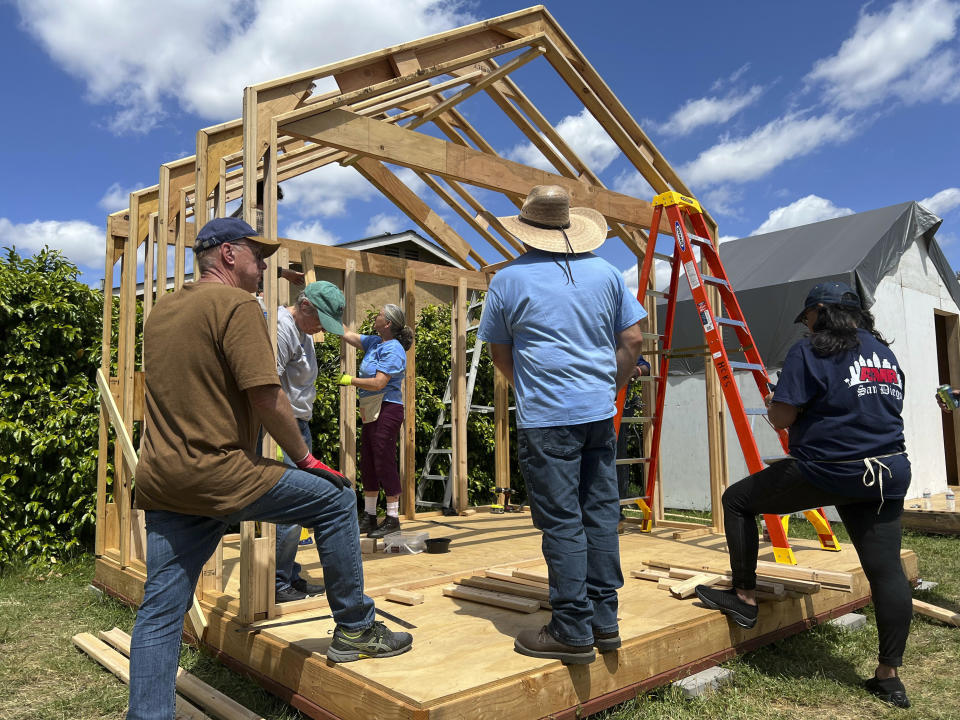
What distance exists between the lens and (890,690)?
2.68 metres

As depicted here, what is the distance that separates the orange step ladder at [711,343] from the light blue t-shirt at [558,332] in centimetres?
170

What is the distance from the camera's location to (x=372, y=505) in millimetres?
5008

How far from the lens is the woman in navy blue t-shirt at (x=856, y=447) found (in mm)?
2670

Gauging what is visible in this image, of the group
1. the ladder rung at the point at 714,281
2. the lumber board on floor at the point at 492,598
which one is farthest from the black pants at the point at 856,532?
the ladder rung at the point at 714,281

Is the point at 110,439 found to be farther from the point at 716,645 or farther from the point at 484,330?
the point at 716,645

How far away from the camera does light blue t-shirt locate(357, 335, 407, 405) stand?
4.95 m

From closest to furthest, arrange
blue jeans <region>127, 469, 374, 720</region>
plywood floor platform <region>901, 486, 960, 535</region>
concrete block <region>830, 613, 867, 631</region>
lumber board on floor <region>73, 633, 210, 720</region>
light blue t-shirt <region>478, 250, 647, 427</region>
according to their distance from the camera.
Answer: blue jeans <region>127, 469, 374, 720</region> → light blue t-shirt <region>478, 250, 647, 427</region> → lumber board on floor <region>73, 633, 210, 720</region> → concrete block <region>830, 613, 867, 631</region> → plywood floor platform <region>901, 486, 960, 535</region>

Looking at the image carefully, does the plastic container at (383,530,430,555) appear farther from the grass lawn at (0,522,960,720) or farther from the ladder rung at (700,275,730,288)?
the ladder rung at (700,275,730,288)

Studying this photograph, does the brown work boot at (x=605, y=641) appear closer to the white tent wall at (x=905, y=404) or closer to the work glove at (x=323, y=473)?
the work glove at (x=323, y=473)

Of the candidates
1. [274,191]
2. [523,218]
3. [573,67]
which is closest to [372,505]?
[274,191]

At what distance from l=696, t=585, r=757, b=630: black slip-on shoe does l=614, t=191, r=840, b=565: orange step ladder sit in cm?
89

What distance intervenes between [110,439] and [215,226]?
3.23 m

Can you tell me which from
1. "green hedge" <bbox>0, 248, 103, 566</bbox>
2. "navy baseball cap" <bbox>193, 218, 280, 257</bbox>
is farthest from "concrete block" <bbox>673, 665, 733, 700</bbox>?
"green hedge" <bbox>0, 248, 103, 566</bbox>

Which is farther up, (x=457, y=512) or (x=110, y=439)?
(x=110, y=439)
